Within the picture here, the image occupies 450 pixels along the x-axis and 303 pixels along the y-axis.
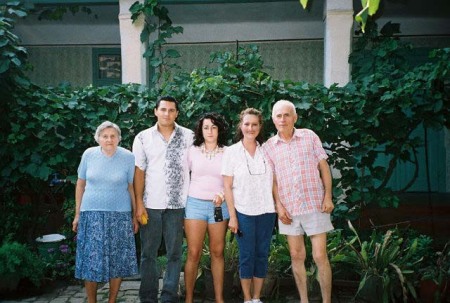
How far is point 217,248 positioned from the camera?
4.28 m

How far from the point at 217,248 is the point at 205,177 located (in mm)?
618

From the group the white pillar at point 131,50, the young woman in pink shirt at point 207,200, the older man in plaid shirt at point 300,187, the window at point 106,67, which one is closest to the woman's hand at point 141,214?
the young woman in pink shirt at point 207,200

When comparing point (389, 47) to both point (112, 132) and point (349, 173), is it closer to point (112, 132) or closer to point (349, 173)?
point (349, 173)

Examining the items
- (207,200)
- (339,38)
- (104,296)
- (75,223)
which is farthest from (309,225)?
(339,38)

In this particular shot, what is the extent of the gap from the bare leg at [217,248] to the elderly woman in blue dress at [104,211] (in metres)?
0.72

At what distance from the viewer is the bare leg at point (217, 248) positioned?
4.25 metres

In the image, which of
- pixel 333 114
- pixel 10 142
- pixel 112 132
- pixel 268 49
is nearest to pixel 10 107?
pixel 10 142

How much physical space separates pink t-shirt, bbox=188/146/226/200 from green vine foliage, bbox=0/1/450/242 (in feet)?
3.96

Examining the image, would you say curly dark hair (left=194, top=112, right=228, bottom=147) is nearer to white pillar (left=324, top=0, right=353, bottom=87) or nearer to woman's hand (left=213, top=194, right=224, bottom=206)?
woman's hand (left=213, top=194, right=224, bottom=206)

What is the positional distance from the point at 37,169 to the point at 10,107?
2.51ft

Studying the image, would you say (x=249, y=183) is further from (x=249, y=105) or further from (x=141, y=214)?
(x=249, y=105)

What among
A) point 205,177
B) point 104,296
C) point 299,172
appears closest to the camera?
point 299,172

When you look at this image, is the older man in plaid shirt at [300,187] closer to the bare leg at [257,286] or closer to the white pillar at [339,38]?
the bare leg at [257,286]

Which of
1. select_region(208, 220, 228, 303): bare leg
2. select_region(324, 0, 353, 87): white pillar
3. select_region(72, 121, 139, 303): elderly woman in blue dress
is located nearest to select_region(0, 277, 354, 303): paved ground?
select_region(208, 220, 228, 303): bare leg
